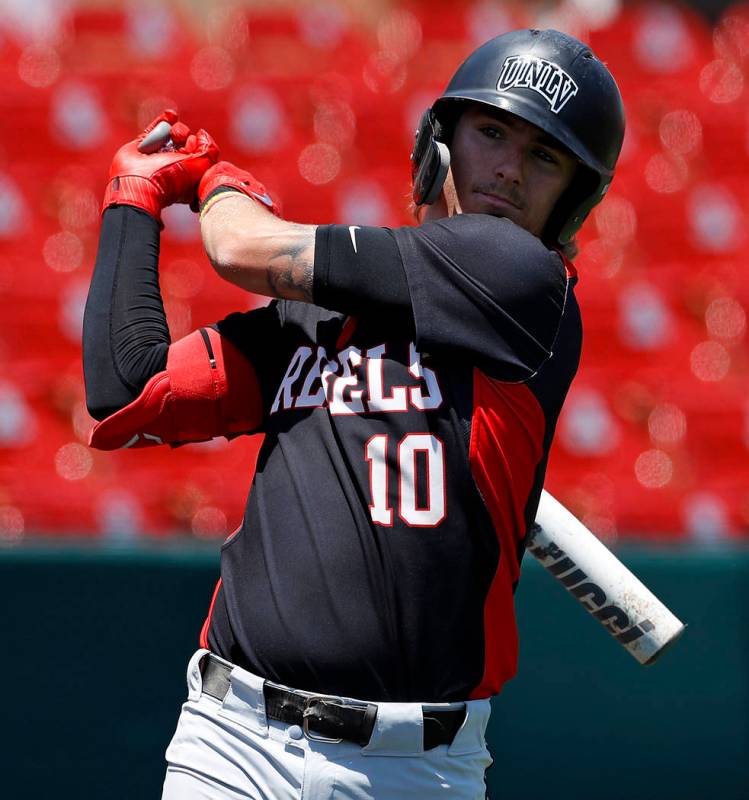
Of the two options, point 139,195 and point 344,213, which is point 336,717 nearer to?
point 139,195

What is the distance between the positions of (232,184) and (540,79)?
51 centimetres

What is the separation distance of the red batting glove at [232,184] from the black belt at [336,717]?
0.71m

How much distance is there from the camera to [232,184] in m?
1.78

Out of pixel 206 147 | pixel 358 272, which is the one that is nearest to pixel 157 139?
pixel 206 147

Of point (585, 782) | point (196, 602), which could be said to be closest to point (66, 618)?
point (196, 602)

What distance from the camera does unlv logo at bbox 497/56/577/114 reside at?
1.83 metres

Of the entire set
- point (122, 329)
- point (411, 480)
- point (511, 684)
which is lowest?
point (511, 684)

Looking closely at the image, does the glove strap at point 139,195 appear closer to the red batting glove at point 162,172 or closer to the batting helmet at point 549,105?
the red batting glove at point 162,172

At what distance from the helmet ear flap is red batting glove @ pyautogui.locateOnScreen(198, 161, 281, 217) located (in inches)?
9.1

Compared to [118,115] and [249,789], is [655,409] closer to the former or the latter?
[118,115]

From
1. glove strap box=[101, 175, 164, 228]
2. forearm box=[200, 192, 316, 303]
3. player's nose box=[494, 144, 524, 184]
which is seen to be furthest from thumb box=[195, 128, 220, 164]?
player's nose box=[494, 144, 524, 184]

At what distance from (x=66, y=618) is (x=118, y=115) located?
3.36 m

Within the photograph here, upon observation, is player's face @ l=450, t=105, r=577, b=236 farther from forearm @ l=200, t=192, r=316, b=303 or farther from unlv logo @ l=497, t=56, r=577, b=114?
forearm @ l=200, t=192, r=316, b=303

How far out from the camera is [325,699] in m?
1.62
